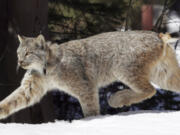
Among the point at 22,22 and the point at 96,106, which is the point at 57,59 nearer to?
the point at 96,106

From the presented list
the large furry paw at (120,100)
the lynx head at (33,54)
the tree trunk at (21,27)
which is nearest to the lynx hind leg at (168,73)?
the large furry paw at (120,100)

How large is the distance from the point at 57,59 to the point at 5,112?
35.1 inches

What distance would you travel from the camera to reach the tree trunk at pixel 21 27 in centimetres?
668

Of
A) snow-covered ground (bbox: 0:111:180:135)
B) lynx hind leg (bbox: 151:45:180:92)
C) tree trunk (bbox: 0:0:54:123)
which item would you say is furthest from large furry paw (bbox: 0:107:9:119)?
lynx hind leg (bbox: 151:45:180:92)

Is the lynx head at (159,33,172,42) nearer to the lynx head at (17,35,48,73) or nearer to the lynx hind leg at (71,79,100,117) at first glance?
the lynx hind leg at (71,79,100,117)

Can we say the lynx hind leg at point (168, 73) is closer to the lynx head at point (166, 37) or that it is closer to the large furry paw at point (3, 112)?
the lynx head at point (166, 37)

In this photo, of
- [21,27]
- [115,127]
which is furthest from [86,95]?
[21,27]

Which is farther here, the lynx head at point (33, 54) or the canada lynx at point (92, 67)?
the canada lynx at point (92, 67)

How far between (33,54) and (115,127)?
4.62 ft

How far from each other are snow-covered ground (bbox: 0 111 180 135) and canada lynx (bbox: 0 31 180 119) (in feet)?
1.90

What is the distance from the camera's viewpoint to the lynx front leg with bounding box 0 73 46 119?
17.2 feet

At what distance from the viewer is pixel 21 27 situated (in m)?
6.70

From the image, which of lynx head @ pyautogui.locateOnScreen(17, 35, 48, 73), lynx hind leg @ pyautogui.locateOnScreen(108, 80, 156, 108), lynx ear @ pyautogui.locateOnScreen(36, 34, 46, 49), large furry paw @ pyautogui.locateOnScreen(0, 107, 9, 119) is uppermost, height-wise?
lynx ear @ pyautogui.locateOnScreen(36, 34, 46, 49)

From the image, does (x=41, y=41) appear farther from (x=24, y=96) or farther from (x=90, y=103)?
(x=90, y=103)
